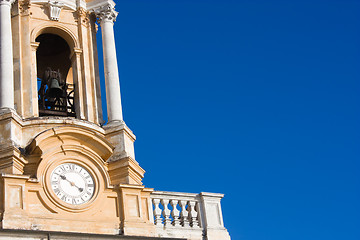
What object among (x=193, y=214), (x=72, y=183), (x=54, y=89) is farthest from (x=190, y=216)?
(x=54, y=89)

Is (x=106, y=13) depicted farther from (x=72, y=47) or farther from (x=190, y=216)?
(x=190, y=216)

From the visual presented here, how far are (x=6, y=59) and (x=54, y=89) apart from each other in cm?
222

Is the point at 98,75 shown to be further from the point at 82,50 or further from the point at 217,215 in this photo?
the point at 217,215

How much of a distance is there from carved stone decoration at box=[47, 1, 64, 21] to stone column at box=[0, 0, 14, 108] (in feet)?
4.42

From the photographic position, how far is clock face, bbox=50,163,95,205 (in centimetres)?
2502

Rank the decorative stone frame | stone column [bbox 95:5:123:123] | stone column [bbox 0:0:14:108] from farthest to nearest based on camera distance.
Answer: the decorative stone frame
stone column [bbox 95:5:123:123]
stone column [bbox 0:0:14:108]

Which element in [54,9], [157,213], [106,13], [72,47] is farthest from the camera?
[106,13]

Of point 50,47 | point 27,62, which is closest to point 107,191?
point 27,62

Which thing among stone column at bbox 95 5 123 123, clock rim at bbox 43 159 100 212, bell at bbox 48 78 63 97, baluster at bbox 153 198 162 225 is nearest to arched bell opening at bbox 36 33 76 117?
bell at bbox 48 78 63 97

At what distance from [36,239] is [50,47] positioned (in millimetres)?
8828

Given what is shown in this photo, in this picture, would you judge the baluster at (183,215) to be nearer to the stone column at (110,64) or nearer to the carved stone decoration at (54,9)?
the stone column at (110,64)

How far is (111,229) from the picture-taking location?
81.0 ft

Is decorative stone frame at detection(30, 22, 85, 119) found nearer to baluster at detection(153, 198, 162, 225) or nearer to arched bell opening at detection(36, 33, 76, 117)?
arched bell opening at detection(36, 33, 76, 117)

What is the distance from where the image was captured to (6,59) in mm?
26516
